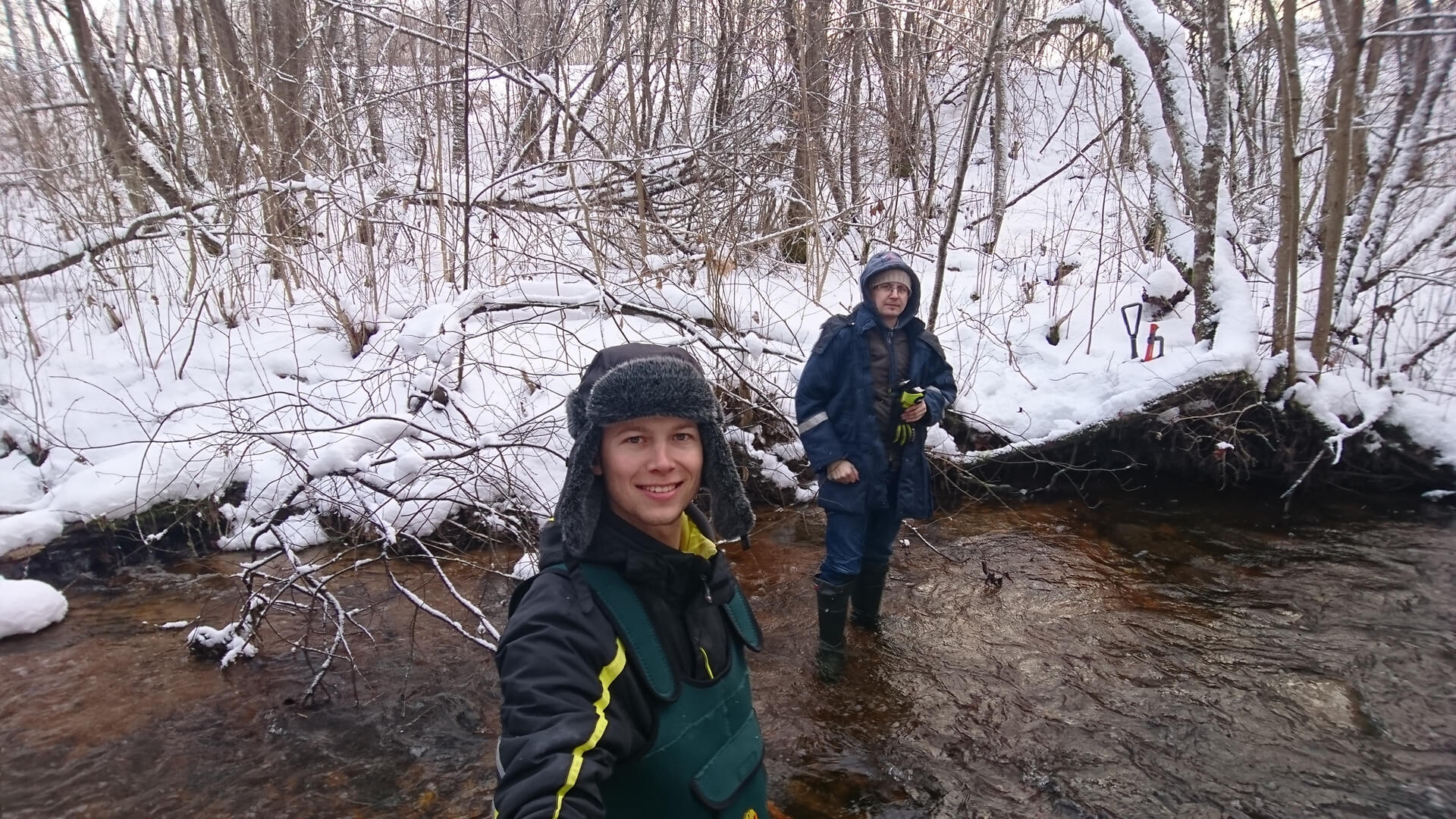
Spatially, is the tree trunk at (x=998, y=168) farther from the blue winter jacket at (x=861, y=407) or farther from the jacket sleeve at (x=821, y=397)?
the jacket sleeve at (x=821, y=397)

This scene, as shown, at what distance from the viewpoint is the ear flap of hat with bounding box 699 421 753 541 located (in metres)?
1.80

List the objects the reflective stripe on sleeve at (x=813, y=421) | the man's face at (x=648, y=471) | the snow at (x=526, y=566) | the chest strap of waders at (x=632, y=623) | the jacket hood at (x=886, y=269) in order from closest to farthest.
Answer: the chest strap of waders at (x=632, y=623) < the man's face at (x=648, y=471) < the jacket hood at (x=886, y=269) < the reflective stripe on sleeve at (x=813, y=421) < the snow at (x=526, y=566)

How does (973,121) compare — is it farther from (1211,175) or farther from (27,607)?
(27,607)

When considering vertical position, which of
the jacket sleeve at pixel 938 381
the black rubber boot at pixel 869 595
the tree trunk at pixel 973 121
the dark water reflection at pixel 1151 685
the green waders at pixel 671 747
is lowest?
the dark water reflection at pixel 1151 685

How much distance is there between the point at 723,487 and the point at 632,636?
50 cm

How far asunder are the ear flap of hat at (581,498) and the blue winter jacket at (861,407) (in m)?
2.29

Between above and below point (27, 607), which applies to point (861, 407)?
above

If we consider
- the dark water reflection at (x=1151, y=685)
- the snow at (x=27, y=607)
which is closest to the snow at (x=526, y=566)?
the dark water reflection at (x=1151, y=685)

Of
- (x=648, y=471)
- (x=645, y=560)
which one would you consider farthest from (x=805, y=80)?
(x=645, y=560)

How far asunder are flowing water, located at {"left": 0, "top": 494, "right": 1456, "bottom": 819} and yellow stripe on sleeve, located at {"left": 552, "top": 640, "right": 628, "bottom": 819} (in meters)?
2.05

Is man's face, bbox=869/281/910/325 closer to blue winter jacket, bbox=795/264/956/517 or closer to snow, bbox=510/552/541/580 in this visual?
blue winter jacket, bbox=795/264/956/517

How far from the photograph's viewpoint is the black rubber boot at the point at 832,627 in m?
3.89

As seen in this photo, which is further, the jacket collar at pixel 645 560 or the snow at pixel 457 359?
the snow at pixel 457 359

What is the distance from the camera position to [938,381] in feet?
12.9
